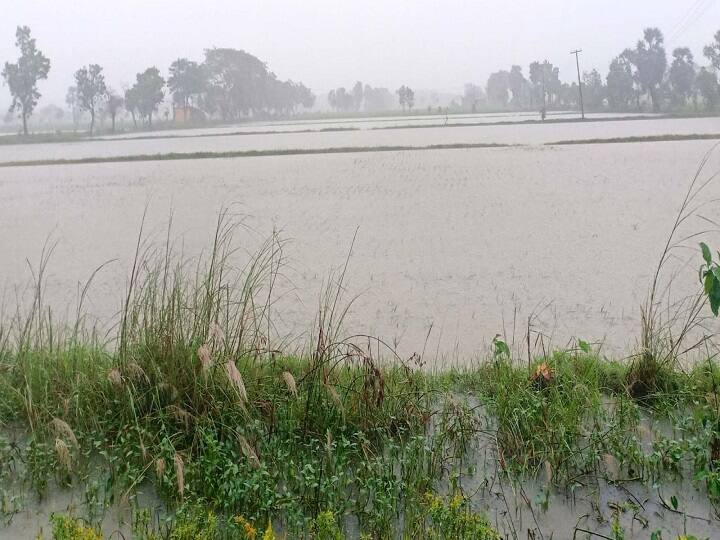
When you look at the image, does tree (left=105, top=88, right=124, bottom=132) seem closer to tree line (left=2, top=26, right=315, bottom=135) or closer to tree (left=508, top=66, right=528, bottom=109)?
tree line (left=2, top=26, right=315, bottom=135)

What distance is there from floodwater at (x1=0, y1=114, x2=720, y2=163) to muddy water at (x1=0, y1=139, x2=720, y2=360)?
3.90 m

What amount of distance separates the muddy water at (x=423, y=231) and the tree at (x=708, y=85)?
31.8 ft

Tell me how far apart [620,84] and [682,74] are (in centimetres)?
243

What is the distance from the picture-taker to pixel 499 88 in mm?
29328

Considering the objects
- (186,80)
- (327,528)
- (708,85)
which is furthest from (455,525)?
(708,85)

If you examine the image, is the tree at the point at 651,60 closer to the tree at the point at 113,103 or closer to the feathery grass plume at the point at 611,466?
the tree at the point at 113,103

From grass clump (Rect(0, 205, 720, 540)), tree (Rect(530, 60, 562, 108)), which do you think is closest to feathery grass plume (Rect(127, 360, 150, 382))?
grass clump (Rect(0, 205, 720, 540))

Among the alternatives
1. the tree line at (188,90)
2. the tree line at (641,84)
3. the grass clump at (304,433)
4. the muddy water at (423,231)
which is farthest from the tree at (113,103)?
the grass clump at (304,433)

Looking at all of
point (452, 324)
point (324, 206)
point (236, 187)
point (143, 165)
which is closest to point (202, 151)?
point (143, 165)

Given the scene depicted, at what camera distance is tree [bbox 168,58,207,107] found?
19.5 meters

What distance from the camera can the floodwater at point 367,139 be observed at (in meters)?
15.5

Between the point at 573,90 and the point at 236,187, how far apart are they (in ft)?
65.5

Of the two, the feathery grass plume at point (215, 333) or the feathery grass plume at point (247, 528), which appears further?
the feathery grass plume at point (215, 333)

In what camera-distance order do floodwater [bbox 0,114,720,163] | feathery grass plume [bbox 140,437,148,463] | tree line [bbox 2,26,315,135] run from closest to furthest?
1. feathery grass plume [bbox 140,437,148,463]
2. floodwater [bbox 0,114,720,163]
3. tree line [bbox 2,26,315,135]
